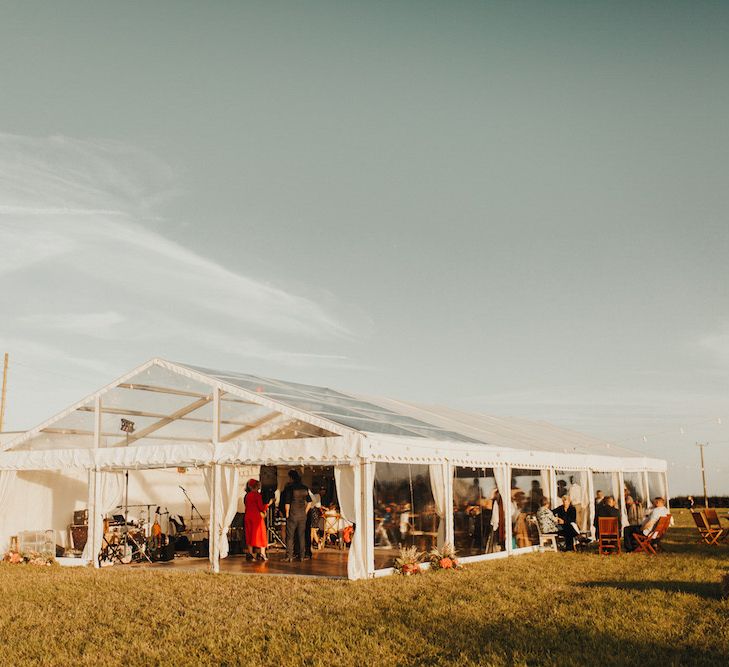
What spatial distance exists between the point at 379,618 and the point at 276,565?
5823 millimetres

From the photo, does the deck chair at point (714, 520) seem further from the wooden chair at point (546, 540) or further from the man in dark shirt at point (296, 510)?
the man in dark shirt at point (296, 510)

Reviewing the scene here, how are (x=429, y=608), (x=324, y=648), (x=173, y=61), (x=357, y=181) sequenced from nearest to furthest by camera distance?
1. (x=324, y=648)
2. (x=429, y=608)
3. (x=173, y=61)
4. (x=357, y=181)

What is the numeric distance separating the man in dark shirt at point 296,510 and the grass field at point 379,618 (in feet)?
7.52

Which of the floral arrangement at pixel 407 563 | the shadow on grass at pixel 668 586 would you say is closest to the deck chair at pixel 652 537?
the shadow on grass at pixel 668 586

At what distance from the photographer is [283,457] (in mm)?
12219

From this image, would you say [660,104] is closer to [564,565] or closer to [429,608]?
[564,565]

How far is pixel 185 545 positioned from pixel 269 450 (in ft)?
18.7

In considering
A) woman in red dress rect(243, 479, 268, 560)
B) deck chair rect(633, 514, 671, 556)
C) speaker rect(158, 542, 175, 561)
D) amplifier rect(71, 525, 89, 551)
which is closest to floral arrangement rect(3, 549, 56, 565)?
amplifier rect(71, 525, 89, 551)

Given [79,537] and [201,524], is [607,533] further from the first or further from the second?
[79,537]

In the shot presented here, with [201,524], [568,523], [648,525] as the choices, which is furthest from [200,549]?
[648,525]

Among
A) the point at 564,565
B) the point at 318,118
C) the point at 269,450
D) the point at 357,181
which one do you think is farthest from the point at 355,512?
the point at 357,181

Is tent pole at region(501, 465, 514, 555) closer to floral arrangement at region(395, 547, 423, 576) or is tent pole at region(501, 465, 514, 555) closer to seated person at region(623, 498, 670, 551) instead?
seated person at region(623, 498, 670, 551)

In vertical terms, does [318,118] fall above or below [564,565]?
above

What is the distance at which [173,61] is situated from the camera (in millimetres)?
10875
